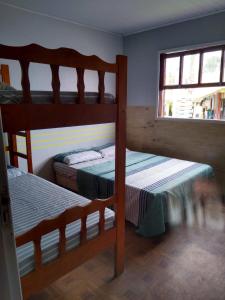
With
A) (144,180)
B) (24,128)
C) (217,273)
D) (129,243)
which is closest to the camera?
(24,128)

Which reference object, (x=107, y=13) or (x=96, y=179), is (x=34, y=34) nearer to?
(x=107, y=13)

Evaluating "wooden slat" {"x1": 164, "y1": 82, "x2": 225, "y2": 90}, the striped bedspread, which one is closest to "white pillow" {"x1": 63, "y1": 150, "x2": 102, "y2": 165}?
the striped bedspread

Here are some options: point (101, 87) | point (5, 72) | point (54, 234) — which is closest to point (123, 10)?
point (5, 72)

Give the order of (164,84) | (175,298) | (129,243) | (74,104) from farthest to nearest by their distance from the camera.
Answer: (164,84), (129,243), (175,298), (74,104)

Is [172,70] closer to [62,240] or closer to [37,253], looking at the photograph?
[62,240]

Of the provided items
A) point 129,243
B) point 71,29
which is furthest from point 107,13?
point 129,243

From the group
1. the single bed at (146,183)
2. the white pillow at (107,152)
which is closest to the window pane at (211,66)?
the single bed at (146,183)

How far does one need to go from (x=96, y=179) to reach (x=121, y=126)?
1249 mm

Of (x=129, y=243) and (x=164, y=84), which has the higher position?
(x=164, y=84)

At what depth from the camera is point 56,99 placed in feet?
4.18

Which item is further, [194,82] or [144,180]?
[194,82]

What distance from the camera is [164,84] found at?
147 inches

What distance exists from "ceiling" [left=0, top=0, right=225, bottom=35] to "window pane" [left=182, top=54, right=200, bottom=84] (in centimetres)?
52

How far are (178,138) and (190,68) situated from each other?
1059 millimetres
